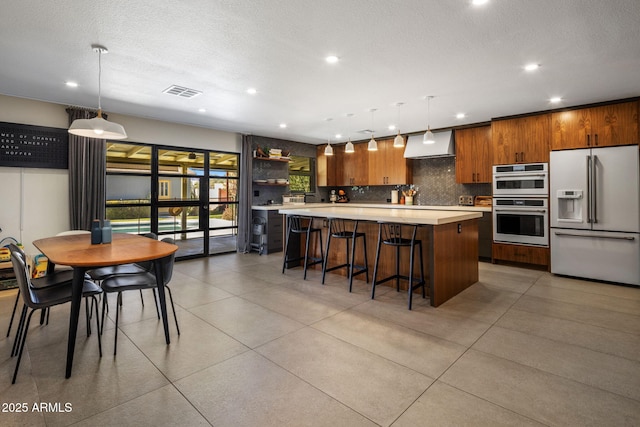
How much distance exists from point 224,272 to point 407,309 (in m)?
2.97

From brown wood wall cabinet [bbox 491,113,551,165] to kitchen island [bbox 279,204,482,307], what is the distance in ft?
5.65

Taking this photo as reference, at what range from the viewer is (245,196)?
22.0ft

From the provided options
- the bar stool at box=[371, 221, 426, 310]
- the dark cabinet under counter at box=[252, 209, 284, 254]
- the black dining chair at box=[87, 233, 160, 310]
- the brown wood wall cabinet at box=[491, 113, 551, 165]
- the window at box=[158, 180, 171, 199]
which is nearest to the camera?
the black dining chair at box=[87, 233, 160, 310]

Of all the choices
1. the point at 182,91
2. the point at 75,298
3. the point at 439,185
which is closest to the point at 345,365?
the point at 75,298

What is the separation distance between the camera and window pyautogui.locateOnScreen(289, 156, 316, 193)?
26.4 feet

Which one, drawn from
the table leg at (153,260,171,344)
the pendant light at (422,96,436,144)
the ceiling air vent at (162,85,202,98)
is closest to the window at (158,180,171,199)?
the ceiling air vent at (162,85,202,98)

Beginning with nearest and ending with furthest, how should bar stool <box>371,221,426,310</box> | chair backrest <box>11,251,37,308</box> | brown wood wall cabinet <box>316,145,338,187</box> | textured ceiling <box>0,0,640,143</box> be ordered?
chair backrest <box>11,251,37,308</box> < textured ceiling <box>0,0,640,143</box> < bar stool <box>371,221,426,310</box> < brown wood wall cabinet <box>316,145,338,187</box>

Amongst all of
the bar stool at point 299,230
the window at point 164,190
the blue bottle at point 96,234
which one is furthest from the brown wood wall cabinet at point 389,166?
the blue bottle at point 96,234

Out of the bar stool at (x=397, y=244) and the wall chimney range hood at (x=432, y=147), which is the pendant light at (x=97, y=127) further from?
the wall chimney range hood at (x=432, y=147)

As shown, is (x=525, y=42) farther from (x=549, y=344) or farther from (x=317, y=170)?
(x=317, y=170)

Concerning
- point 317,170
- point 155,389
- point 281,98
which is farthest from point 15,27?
point 317,170

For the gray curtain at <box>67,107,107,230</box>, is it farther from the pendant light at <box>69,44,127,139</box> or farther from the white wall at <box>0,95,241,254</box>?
the pendant light at <box>69,44,127,139</box>

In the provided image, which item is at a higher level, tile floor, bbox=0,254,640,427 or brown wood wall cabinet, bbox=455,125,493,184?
brown wood wall cabinet, bbox=455,125,493,184

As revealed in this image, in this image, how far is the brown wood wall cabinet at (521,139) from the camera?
16.1 feet
